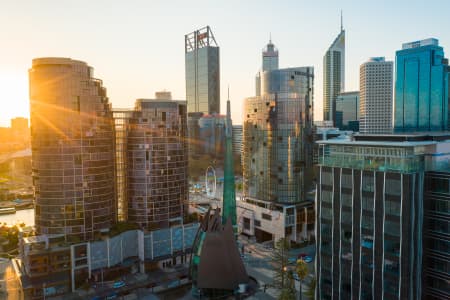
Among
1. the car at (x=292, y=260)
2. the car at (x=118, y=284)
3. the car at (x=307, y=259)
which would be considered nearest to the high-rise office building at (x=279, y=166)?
the car at (x=292, y=260)

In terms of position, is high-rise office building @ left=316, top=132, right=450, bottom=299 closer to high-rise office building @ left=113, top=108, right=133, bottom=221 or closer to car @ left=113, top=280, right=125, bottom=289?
car @ left=113, top=280, right=125, bottom=289

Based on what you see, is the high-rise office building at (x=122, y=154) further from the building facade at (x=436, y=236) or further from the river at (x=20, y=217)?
the building facade at (x=436, y=236)

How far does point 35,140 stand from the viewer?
58.1 meters

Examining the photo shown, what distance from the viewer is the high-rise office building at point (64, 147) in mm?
57219

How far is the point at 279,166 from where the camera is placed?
255 feet

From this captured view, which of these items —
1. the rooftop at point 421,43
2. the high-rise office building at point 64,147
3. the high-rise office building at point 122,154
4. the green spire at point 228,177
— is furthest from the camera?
the rooftop at point 421,43

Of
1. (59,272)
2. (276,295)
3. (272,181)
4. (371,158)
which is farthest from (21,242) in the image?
(371,158)

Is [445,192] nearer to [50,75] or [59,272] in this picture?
[59,272]

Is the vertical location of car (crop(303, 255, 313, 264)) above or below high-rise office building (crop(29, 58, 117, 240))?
below

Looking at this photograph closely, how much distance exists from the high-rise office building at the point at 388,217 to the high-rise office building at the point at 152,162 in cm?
3267

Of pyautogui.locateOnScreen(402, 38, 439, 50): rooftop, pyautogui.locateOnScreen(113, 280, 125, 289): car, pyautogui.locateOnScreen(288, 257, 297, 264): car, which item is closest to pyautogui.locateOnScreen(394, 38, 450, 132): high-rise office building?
pyautogui.locateOnScreen(402, 38, 439, 50): rooftop

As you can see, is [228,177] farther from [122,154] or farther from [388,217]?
[388,217]

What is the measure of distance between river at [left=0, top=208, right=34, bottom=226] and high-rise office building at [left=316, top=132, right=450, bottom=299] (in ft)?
294

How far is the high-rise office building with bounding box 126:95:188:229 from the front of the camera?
212 feet
